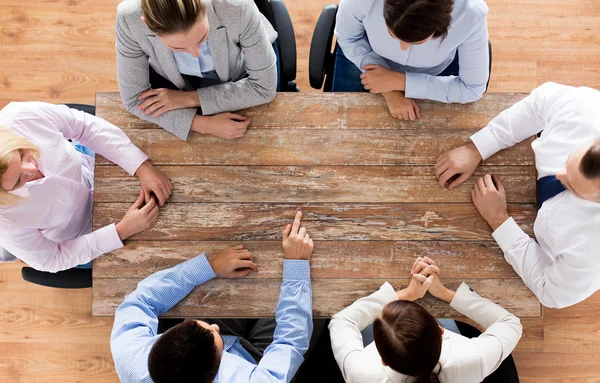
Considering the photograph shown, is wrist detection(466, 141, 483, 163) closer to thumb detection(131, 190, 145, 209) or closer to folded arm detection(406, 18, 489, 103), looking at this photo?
folded arm detection(406, 18, 489, 103)

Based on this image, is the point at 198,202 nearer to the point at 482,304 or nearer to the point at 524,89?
the point at 482,304

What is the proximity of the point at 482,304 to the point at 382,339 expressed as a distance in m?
0.39

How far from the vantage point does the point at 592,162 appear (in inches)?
57.9

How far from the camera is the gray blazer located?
64.7 inches

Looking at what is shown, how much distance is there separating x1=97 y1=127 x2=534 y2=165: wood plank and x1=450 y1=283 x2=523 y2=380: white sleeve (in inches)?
19.1

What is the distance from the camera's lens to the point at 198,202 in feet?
5.99

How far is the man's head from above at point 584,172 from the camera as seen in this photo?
58.1 inches

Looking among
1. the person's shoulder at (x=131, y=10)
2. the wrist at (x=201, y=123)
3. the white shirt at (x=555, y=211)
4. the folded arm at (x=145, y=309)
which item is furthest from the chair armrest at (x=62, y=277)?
the white shirt at (x=555, y=211)


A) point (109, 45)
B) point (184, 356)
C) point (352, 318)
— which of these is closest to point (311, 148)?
point (352, 318)

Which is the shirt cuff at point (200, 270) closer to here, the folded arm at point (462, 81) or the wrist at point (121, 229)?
the wrist at point (121, 229)

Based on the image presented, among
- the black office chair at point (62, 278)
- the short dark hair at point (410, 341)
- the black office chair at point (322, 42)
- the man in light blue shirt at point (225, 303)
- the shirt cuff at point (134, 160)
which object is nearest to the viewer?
the short dark hair at point (410, 341)

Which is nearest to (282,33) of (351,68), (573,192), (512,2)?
(351,68)

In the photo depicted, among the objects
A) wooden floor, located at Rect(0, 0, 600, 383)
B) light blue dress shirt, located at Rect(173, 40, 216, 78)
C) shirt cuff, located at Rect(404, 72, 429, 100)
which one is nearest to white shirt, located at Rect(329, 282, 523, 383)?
shirt cuff, located at Rect(404, 72, 429, 100)

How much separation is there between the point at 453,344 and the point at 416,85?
0.91 meters
